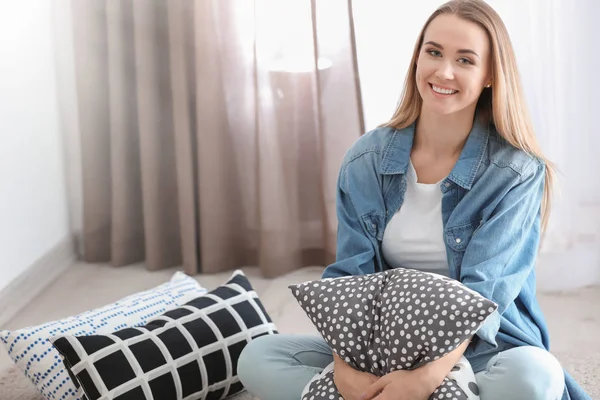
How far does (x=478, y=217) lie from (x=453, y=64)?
298 millimetres

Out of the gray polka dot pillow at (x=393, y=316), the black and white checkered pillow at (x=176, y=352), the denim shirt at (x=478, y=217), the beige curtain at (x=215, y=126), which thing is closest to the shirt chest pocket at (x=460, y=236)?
the denim shirt at (x=478, y=217)

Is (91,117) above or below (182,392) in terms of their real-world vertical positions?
above

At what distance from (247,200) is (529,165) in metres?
1.24

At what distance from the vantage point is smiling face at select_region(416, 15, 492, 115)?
1.52 m

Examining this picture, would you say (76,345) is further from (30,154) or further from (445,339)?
(30,154)

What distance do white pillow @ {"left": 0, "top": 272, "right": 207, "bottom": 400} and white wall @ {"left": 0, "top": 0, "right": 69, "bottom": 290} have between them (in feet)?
1.93

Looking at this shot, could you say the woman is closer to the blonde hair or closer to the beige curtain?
the blonde hair

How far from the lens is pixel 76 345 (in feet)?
5.39

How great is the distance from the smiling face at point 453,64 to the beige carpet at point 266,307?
0.78m

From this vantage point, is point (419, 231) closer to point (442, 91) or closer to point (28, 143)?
point (442, 91)

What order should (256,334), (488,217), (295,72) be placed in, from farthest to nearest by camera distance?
(295,72), (256,334), (488,217)

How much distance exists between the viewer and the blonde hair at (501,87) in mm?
1528

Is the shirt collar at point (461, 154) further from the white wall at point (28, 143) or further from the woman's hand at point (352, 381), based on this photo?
the white wall at point (28, 143)

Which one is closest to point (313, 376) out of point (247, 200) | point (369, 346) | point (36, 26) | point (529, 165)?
point (369, 346)
